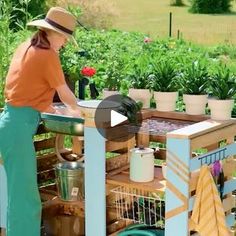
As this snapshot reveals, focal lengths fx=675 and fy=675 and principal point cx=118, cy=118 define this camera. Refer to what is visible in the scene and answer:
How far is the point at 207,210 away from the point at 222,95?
713mm

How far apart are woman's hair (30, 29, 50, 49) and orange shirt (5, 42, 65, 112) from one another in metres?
0.03

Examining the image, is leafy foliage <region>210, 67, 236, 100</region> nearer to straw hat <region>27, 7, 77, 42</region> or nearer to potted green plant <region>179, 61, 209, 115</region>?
potted green plant <region>179, 61, 209, 115</region>

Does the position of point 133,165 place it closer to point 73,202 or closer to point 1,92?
point 73,202

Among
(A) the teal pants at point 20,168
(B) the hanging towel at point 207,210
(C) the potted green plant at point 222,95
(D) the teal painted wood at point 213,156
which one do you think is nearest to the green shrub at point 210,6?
(C) the potted green plant at point 222,95

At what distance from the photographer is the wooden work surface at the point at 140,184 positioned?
3618 mm

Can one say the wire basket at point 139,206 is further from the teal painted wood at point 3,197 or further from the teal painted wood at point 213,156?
the teal painted wood at point 3,197

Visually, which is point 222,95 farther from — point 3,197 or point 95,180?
point 3,197

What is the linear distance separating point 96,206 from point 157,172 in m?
0.44

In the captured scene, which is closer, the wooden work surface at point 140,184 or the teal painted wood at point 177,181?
the teal painted wood at point 177,181

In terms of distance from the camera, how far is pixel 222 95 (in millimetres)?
3812

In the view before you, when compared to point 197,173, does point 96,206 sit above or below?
below

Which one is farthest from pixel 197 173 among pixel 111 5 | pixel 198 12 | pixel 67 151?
pixel 198 12

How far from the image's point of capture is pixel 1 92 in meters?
6.05

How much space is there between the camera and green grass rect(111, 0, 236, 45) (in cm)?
2167
